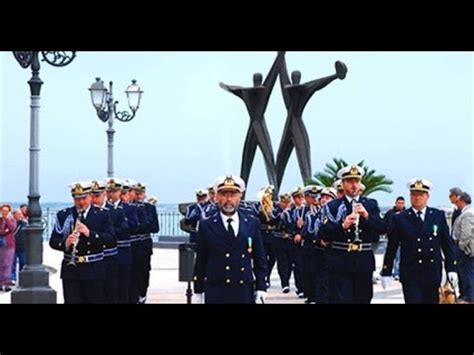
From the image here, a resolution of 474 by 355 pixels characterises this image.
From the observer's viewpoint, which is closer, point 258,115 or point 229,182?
point 229,182

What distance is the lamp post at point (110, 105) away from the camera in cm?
1970

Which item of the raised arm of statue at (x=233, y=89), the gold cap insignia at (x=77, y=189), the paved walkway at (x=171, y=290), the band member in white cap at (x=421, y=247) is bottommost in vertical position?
the paved walkway at (x=171, y=290)

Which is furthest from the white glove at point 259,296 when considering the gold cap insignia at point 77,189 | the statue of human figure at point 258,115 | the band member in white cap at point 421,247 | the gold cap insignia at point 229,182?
the statue of human figure at point 258,115

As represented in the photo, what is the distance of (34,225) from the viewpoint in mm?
14836

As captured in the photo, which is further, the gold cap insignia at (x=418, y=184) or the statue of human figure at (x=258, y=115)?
the statue of human figure at (x=258, y=115)

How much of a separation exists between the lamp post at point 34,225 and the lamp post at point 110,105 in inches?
186

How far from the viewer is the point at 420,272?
11344 millimetres

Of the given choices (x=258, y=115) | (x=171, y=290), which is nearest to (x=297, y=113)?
(x=258, y=115)

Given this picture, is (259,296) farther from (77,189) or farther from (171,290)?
(171,290)

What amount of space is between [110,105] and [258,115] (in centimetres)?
445

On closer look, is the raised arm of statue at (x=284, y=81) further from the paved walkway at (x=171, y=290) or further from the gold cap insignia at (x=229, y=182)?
the gold cap insignia at (x=229, y=182)
